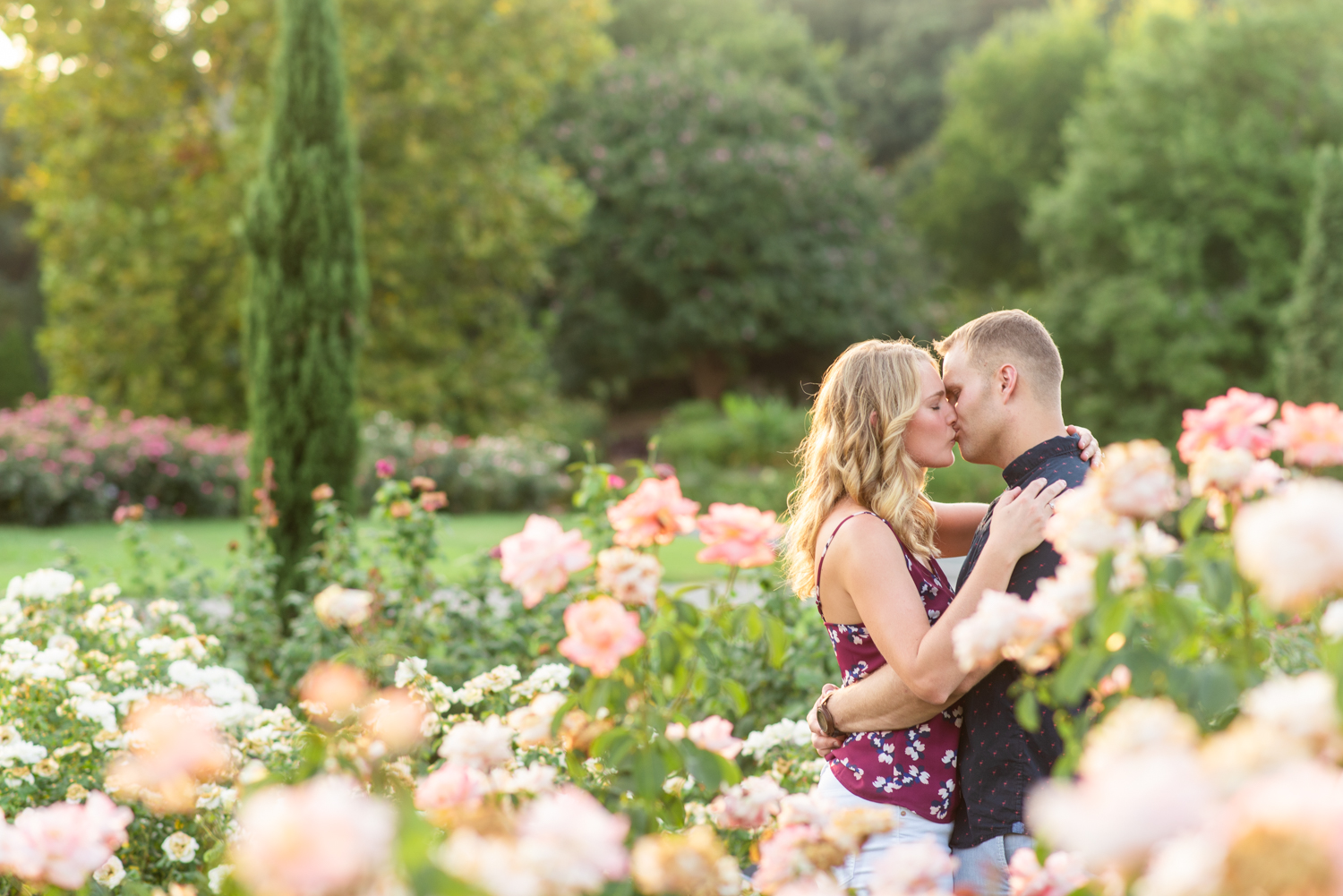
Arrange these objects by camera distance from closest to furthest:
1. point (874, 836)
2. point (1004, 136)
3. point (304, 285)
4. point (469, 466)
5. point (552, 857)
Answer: point (552, 857) → point (874, 836) → point (304, 285) → point (469, 466) → point (1004, 136)

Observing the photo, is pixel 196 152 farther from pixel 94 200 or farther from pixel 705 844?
pixel 705 844

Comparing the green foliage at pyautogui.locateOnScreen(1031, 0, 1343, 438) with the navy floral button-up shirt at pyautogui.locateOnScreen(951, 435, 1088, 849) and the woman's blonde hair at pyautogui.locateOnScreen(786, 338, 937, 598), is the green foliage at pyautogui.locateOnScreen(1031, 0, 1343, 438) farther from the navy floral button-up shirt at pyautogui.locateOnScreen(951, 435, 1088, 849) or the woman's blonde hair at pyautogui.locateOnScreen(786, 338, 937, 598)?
the navy floral button-up shirt at pyautogui.locateOnScreen(951, 435, 1088, 849)

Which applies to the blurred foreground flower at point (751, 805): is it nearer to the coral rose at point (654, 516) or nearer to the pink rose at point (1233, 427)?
the coral rose at point (654, 516)

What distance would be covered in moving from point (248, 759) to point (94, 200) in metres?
13.5

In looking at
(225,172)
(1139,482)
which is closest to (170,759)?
(1139,482)

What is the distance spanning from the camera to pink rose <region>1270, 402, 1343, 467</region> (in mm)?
1221

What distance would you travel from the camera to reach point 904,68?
27.7m

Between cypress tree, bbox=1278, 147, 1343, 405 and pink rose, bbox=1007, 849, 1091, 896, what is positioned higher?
pink rose, bbox=1007, 849, 1091, 896

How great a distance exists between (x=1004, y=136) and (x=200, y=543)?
62.2 ft

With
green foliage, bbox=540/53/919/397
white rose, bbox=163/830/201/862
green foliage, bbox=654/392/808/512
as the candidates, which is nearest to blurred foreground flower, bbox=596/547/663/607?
white rose, bbox=163/830/201/862

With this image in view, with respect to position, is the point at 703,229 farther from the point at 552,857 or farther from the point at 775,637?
the point at 552,857

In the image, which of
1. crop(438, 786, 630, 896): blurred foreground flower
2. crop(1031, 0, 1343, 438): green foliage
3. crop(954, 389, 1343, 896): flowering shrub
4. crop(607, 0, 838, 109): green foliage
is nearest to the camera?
crop(954, 389, 1343, 896): flowering shrub

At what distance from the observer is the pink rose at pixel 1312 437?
4.00 ft

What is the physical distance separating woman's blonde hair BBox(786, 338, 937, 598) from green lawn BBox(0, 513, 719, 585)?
505cm
